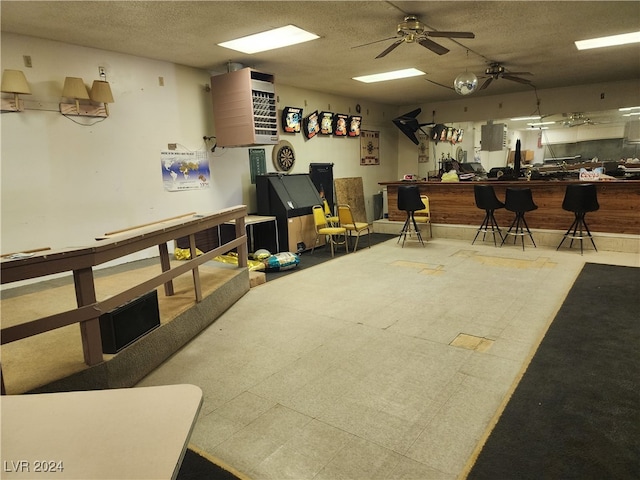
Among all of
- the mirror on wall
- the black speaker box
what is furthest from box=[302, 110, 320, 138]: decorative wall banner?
the black speaker box

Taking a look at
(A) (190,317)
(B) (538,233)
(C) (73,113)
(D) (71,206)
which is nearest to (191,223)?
(A) (190,317)

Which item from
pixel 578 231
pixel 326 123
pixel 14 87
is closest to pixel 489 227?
pixel 578 231

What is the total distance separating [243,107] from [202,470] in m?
4.85

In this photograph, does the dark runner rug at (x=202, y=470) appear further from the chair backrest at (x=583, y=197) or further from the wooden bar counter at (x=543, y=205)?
the wooden bar counter at (x=543, y=205)

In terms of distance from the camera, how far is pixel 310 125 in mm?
8008

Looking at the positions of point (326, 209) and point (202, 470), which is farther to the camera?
point (326, 209)

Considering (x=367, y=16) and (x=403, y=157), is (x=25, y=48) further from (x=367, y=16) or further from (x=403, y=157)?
(x=403, y=157)

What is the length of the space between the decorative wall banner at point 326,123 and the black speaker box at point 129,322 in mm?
6192

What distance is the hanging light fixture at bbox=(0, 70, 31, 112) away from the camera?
3.88 meters

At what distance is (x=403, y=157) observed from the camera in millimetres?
11211

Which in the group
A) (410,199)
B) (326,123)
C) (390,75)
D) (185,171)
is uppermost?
(390,75)

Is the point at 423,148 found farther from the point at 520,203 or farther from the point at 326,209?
the point at 520,203

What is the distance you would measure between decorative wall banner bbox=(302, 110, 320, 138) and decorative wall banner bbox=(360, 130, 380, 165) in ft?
6.34

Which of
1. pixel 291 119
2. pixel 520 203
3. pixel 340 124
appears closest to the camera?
pixel 520 203
